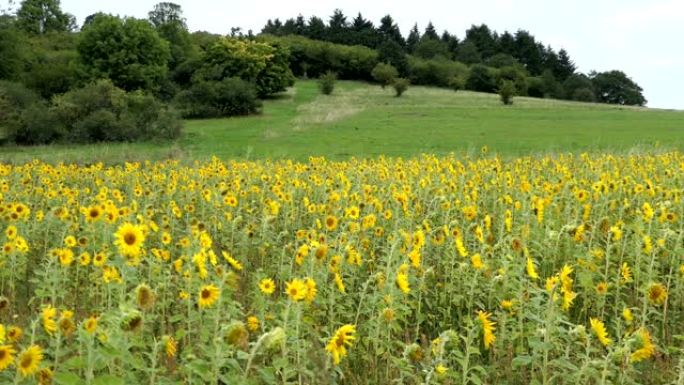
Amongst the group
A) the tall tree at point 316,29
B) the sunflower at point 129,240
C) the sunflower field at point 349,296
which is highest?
the tall tree at point 316,29

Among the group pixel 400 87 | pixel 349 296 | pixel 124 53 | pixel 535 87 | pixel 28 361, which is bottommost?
Result: pixel 349 296

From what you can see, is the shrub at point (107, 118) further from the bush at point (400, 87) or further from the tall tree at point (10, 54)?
the bush at point (400, 87)

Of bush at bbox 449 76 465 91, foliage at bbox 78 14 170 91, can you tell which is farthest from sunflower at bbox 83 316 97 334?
bush at bbox 449 76 465 91

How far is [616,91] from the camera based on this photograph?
8525 cm

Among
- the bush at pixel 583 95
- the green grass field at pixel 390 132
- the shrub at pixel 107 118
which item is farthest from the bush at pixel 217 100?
the bush at pixel 583 95

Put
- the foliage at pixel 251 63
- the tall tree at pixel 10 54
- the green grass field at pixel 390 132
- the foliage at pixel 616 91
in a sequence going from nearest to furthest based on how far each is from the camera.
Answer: the green grass field at pixel 390 132 → the tall tree at pixel 10 54 → the foliage at pixel 251 63 → the foliage at pixel 616 91

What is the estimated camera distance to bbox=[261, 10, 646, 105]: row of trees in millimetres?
70375

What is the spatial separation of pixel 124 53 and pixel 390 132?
93.0ft

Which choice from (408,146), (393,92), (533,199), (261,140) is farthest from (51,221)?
(393,92)

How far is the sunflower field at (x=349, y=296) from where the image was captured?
9.04ft

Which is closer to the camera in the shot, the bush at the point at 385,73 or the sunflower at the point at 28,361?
the sunflower at the point at 28,361

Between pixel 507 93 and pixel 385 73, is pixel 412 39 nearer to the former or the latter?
pixel 385 73

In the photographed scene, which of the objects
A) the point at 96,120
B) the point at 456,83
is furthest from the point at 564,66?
the point at 96,120

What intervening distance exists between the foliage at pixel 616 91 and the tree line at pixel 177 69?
0.45ft
